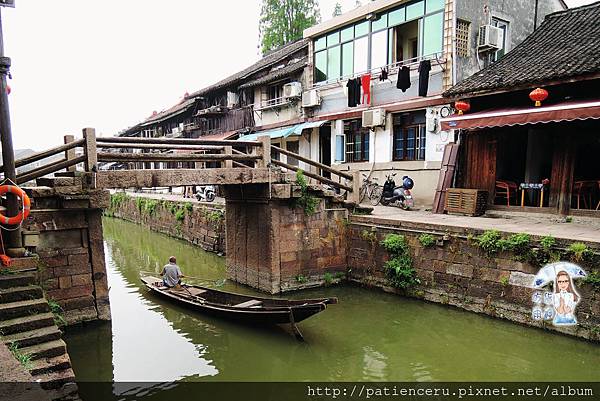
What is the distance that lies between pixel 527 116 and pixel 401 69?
204 inches

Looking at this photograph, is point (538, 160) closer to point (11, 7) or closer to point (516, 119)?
point (516, 119)

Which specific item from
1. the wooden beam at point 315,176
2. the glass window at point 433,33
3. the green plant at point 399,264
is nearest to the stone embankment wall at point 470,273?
the green plant at point 399,264

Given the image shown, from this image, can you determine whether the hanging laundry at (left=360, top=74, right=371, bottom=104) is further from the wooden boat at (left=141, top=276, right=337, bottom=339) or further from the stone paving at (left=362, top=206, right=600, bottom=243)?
the wooden boat at (left=141, top=276, right=337, bottom=339)

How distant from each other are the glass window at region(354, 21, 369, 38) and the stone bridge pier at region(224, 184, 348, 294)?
738cm


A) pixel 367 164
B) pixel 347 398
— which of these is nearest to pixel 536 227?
pixel 347 398

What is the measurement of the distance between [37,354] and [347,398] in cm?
424

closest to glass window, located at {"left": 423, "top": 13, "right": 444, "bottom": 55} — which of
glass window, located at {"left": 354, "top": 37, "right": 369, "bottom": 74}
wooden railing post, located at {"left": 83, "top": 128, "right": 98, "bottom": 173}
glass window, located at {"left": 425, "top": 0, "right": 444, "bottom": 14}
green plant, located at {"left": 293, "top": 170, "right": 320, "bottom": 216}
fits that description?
glass window, located at {"left": 425, "top": 0, "right": 444, "bottom": 14}

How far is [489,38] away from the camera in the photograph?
13039 mm

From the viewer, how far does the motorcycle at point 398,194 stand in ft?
44.9

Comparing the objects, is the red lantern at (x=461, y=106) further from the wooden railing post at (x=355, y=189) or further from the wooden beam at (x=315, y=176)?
the wooden beam at (x=315, y=176)

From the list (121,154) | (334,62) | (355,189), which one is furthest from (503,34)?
(121,154)

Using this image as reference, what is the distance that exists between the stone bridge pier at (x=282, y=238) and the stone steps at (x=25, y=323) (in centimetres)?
541

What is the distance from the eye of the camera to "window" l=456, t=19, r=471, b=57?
12.8 m

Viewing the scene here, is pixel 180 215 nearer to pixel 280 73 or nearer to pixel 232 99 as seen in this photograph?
pixel 280 73
